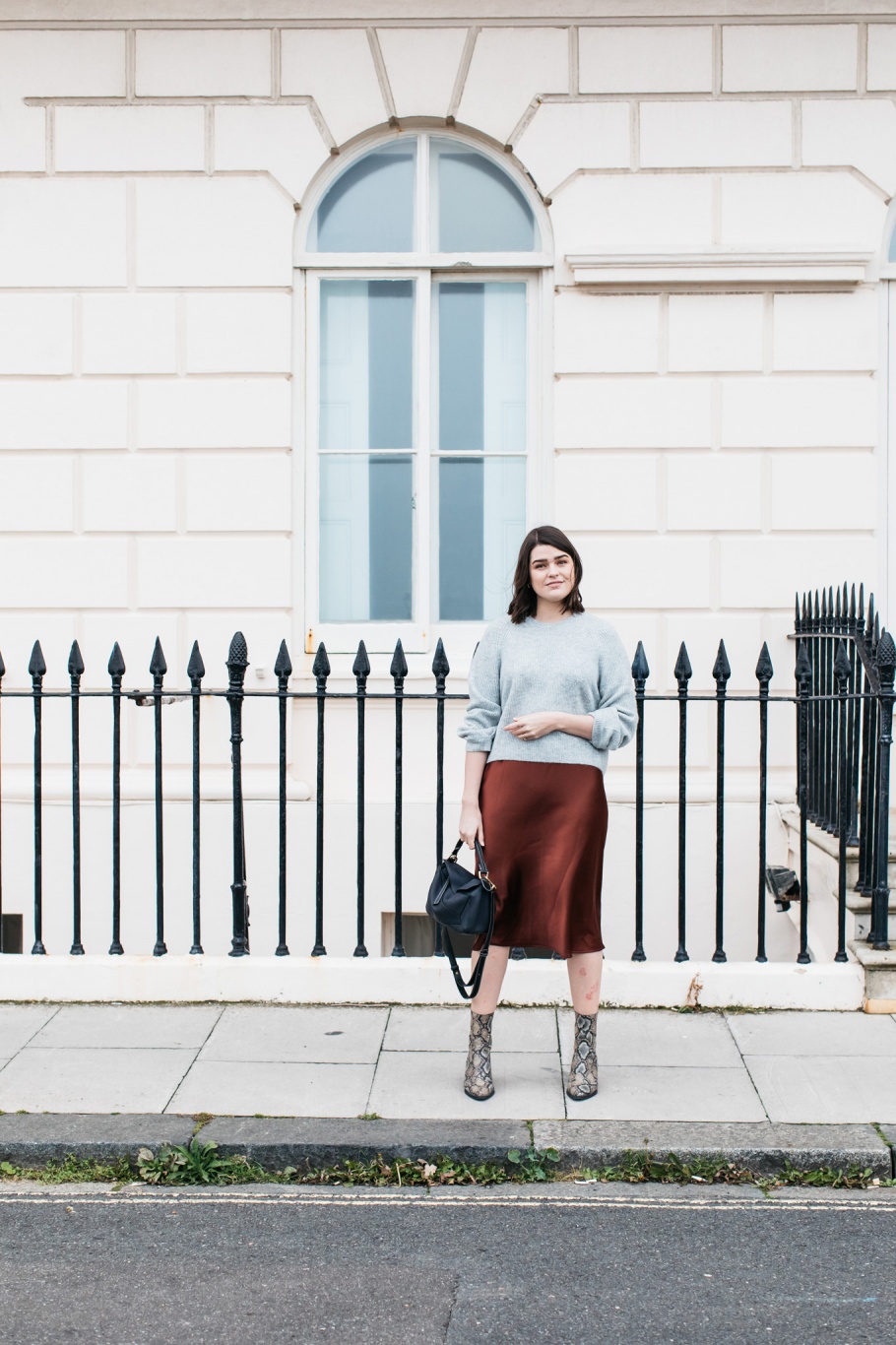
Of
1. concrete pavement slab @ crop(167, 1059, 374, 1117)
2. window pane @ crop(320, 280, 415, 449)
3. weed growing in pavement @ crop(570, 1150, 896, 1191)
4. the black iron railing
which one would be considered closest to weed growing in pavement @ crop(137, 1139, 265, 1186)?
concrete pavement slab @ crop(167, 1059, 374, 1117)

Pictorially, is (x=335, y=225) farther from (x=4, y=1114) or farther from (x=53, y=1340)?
(x=53, y=1340)

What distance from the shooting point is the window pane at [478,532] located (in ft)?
23.2

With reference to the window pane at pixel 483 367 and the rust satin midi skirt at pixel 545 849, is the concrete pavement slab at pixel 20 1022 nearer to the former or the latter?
the rust satin midi skirt at pixel 545 849

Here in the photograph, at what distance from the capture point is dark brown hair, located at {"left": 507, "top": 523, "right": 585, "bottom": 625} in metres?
4.13

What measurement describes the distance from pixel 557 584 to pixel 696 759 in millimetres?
2963

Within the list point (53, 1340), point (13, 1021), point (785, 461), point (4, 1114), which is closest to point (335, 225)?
point (785, 461)

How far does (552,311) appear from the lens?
6832mm

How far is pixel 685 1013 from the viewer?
507 centimetres

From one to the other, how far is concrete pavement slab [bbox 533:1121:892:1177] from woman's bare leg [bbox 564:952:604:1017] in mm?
394

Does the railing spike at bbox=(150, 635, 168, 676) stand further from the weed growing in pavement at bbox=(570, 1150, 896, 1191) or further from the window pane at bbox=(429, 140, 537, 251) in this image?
the window pane at bbox=(429, 140, 537, 251)

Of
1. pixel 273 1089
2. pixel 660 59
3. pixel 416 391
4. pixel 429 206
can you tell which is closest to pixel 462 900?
pixel 273 1089

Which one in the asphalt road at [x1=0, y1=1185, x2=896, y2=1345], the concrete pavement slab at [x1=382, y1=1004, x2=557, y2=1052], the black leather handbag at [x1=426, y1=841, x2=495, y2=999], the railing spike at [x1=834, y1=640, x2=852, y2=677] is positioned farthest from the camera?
the railing spike at [x1=834, y1=640, x2=852, y2=677]

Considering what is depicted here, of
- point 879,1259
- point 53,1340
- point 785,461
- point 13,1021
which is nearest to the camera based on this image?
point 53,1340

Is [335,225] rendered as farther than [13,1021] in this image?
Yes
